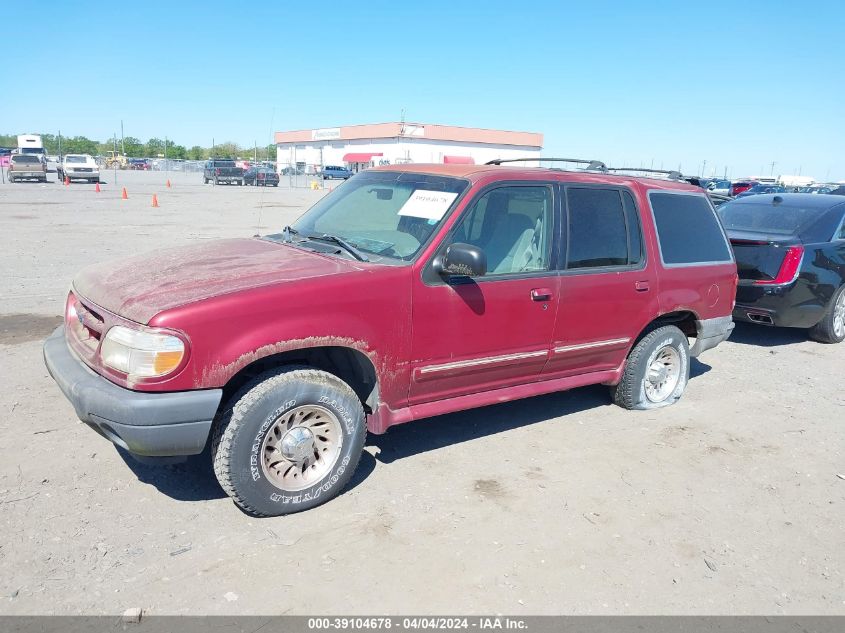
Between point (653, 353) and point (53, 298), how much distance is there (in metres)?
7.00

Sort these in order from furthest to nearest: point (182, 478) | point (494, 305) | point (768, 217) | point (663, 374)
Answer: point (768, 217), point (663, 374), point (494, 305), point (182, 478)

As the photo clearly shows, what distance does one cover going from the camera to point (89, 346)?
357 cm

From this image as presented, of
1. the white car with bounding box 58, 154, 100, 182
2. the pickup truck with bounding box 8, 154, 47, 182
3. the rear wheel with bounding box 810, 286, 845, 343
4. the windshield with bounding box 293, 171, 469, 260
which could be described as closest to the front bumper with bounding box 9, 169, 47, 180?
the pickup truck with bounding box 8, 154, 47, 182

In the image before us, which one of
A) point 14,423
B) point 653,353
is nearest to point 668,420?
point 653,353

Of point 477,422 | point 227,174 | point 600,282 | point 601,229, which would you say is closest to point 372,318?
point 477,422

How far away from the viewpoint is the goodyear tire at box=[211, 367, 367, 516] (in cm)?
335

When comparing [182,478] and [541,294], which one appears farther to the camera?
[541,294]

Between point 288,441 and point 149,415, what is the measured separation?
744mm

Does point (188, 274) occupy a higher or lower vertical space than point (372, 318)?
higher

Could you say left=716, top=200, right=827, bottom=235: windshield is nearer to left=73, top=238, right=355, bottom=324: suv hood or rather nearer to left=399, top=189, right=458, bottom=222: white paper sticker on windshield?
left=399, top=189, right=458, bottom=222: white paper sticker on windshield

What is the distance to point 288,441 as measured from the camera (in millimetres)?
3531

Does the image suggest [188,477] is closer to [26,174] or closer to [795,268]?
[795,268]

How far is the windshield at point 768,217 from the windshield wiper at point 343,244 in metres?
5.31

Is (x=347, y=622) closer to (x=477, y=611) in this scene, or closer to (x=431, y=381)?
(x=477, y=611)
